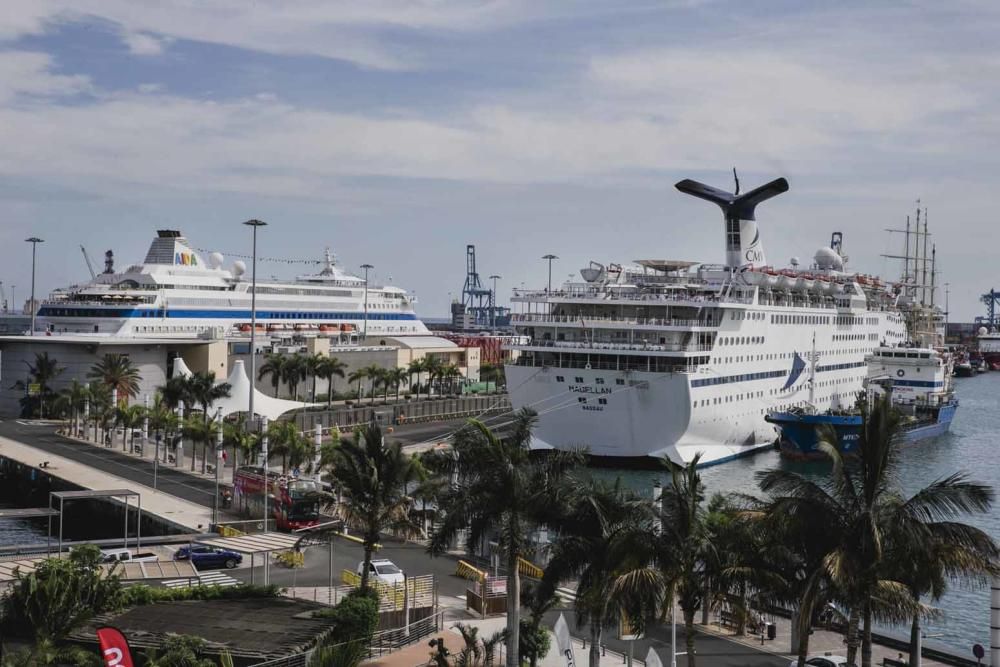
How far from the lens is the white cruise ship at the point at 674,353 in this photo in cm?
5153

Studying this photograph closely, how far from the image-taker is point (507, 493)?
20.9 meters

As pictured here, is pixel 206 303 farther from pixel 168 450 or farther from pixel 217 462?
pixel 217 462

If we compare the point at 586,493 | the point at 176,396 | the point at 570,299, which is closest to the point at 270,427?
the point at 176,396

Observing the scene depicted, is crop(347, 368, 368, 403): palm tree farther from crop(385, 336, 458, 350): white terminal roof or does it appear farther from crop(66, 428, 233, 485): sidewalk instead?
crop(66, 428, 233, 485): sidewalk

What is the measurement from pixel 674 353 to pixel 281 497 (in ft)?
70.4

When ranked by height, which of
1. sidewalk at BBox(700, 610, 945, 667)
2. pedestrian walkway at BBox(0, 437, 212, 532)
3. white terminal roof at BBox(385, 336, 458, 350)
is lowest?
sidewalk at BBox(700, 610, 945, 667)

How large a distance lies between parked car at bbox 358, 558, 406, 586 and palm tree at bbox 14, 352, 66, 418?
40.9 metres

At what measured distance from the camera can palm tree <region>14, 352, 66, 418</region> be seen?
63.2m

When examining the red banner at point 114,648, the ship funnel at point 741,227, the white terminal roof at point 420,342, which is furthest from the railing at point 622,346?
the red banner at point 114,648

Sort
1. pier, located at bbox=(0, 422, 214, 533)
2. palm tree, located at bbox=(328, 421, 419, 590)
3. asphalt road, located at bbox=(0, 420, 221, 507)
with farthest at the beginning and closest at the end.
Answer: asphalt road, located at bbox=(0, 420, 221, 507), pier, located at bbox=(0, 422, 214, 533), palm tree, located at bbox=(328, 421, 419, 590)

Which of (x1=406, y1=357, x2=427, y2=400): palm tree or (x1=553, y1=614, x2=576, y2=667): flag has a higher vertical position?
(x1=406, y1=357, x2=427, y2=400): palm tree

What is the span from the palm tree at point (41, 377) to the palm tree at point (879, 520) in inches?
2139

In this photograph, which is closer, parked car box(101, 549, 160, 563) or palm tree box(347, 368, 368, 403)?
parked car box(101, 549, 160, 563)

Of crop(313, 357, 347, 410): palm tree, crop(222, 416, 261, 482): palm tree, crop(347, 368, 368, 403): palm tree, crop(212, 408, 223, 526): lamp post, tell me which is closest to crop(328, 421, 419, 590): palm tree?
crop(212, 408, 223, 526): lamp post
